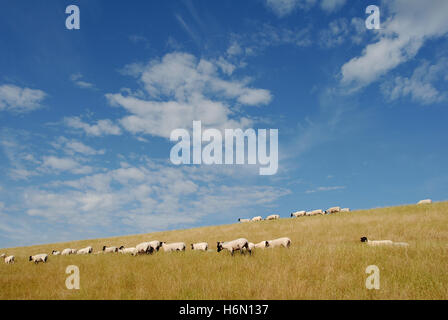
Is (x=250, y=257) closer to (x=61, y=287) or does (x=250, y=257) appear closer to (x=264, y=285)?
(x=264, y=285)

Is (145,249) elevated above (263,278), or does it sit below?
below

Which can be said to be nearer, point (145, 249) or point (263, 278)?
point (263, 278)

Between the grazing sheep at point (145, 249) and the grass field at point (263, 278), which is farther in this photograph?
the grazing sheep at point (145, 249)

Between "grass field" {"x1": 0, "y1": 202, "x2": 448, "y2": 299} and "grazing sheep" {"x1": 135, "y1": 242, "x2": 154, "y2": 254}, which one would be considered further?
"grazing sheep" {"x1": 135, "y1": 242, "x2": 154, "y2": 254}
